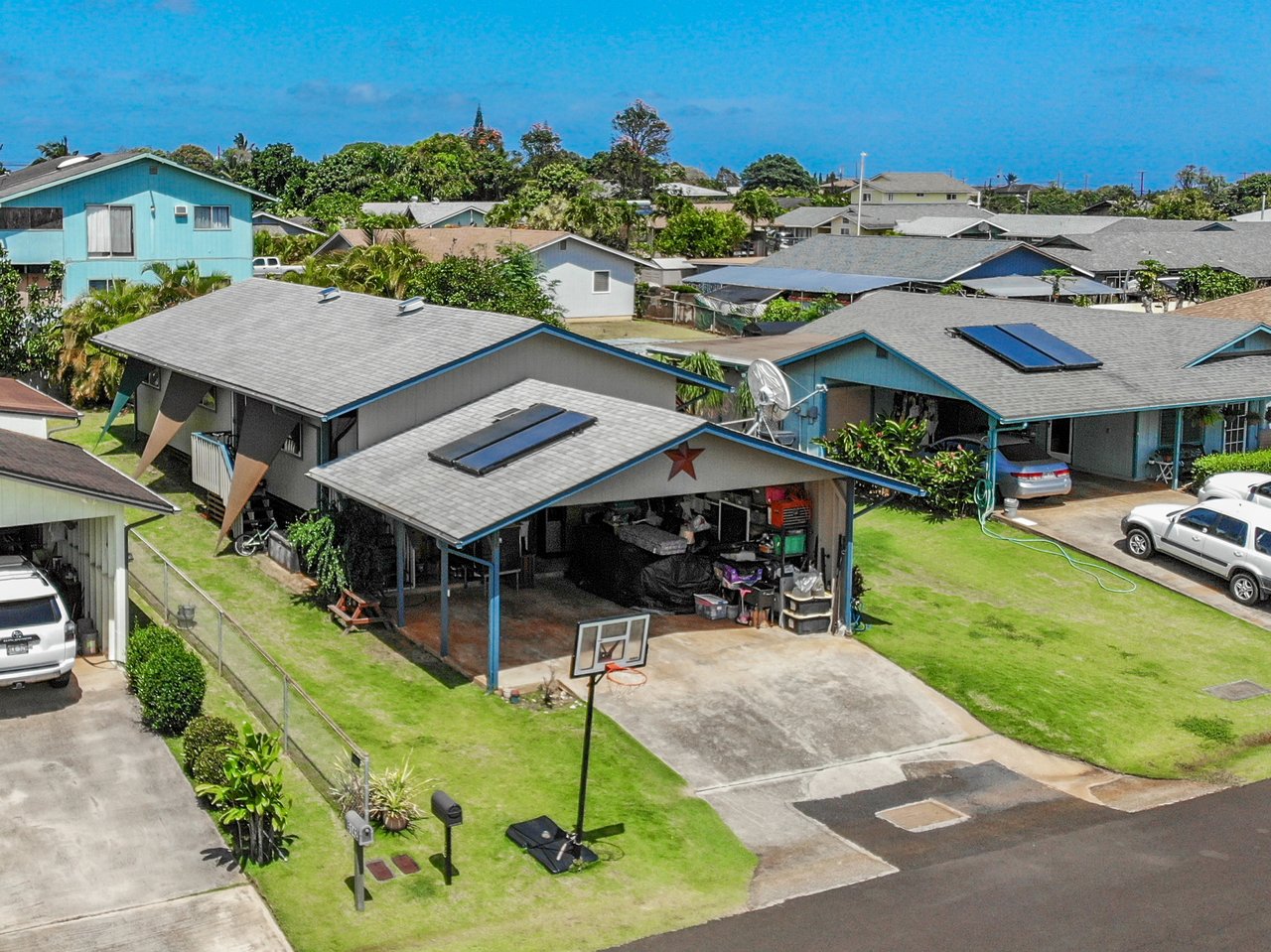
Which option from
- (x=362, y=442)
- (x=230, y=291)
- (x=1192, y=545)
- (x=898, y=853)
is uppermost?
(x=230, y=291)

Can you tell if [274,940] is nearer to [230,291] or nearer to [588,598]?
[588,598]

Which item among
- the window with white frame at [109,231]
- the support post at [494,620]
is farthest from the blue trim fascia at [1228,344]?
the window with white frame at [109,231]

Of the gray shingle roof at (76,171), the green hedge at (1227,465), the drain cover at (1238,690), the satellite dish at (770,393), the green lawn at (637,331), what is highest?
the gray shingle roof at (76,171)

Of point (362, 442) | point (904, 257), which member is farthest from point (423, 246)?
point (362, 442)

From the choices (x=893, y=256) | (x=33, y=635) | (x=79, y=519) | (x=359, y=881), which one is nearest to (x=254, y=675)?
(x=33, y=635)

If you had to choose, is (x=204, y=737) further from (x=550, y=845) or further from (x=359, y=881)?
(x=550, y=845)

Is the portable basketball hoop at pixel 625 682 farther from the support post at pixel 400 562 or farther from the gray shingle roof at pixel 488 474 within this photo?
the support post at pixel 400 562
